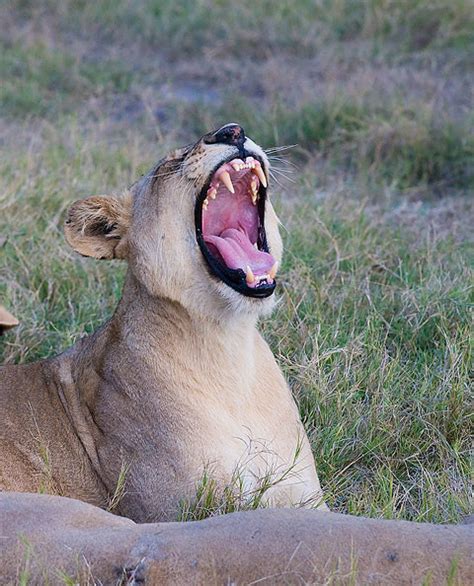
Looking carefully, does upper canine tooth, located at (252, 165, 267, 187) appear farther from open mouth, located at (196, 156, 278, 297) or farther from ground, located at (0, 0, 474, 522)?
ground, located at (0, 0, 474, 522)

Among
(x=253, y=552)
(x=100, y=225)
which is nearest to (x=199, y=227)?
(x=100, y=225)

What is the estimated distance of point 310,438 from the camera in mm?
3652

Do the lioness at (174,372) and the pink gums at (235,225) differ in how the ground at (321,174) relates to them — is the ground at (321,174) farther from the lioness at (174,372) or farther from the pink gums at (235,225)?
the pink gums at (235,225)

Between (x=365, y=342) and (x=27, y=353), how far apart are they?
112 cm

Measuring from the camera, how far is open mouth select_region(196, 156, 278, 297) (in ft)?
10.4

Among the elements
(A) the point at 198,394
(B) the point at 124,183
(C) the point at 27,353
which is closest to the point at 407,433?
(A) the point at 198,394

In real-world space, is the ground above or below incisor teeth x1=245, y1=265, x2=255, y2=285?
below

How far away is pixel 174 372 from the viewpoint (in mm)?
3197

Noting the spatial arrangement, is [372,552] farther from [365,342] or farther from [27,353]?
[27,353]

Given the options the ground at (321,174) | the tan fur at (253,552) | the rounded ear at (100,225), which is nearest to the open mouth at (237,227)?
the rounded ear at (100,225)

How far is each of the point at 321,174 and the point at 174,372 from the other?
3.02 meters

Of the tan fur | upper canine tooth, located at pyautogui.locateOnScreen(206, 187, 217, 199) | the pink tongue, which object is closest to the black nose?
upper canine tooth, located at pyautogui.locateOnScreen(206, 187, 217, 199)

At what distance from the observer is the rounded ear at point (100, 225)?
3.34 metres

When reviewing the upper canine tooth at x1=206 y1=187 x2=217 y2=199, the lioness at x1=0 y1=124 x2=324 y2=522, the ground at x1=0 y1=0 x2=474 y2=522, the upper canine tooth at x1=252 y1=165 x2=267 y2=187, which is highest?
the upper canine tooth at x1=252 y1=165 x2=267 y2=187
